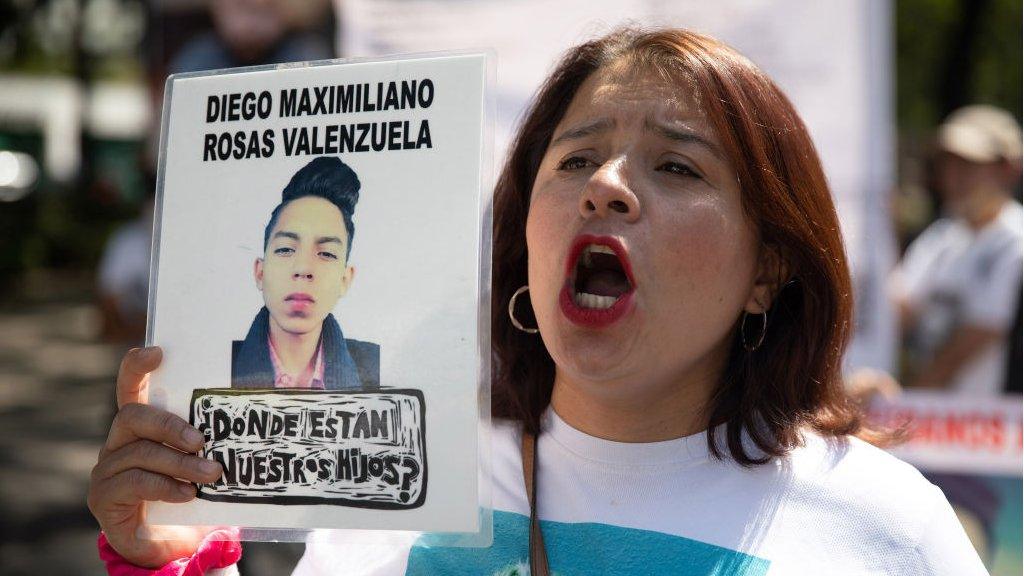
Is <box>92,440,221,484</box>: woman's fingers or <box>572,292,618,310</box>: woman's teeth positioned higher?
<box>572,292,618,310</box>: woman's teeth

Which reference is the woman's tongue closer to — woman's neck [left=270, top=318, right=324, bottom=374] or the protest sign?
woman's neck [left=270, top=318, right=324, bottom=374]

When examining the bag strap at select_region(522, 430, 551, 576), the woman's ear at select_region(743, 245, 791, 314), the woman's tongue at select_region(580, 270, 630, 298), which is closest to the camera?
the bag strap at select_region(522, 430, 551, 576)

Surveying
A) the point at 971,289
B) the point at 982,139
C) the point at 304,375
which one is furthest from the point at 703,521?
the point at 982,139

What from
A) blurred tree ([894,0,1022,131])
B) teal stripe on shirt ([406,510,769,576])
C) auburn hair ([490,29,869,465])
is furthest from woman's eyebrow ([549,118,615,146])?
blurred tree ([894,0,1022,131])

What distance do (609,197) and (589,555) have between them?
1.75 feet

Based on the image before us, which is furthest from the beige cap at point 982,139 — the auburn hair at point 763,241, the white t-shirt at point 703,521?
the white t-shirt at point 703,521

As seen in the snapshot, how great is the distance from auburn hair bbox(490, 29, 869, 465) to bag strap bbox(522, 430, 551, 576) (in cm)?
8

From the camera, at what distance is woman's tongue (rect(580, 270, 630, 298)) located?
1.62 m

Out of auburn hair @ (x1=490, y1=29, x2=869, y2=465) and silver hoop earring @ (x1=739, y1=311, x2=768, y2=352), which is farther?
silver hoop earring @ (x1=739, y1=311, x2=768, y2=352)

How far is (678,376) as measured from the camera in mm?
1644

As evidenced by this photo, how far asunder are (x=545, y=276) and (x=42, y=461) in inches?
281

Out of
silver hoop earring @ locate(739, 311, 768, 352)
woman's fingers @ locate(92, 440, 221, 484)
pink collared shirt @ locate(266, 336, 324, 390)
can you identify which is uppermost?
silver hoop earring @ locate(739, 311, 768, 352)

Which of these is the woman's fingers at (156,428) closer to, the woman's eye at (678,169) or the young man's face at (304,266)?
the young man's face at (304,266)

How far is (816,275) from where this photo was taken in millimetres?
1743
